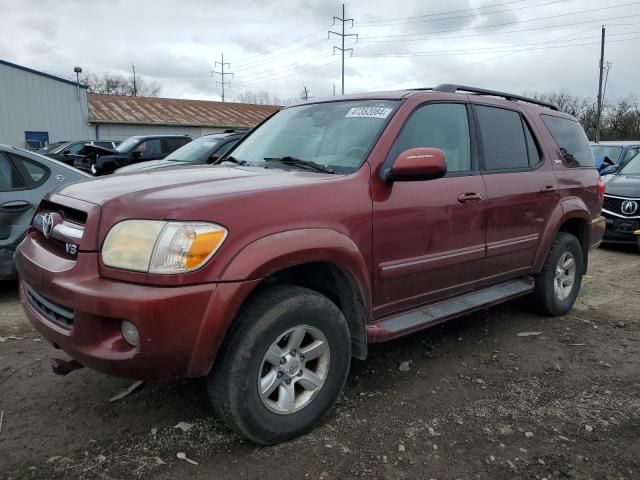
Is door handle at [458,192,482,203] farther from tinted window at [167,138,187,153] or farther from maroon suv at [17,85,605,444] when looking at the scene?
tinted window at [167,138,187,153]

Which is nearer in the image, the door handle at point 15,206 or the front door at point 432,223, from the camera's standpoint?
the front door at point 432,223

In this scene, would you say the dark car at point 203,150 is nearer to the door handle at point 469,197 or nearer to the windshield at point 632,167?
the door handle at point 469,197

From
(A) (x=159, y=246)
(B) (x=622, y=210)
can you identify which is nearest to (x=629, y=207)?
(B) (x=622, y=210)

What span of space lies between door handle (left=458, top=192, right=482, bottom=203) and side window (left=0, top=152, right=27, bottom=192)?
160 inches

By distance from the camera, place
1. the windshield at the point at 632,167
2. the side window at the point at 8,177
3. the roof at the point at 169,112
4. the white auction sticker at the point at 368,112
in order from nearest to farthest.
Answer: the white auction sticker at the point at 368,112 → the side window at the point at 8,177 → the windshield at the point at 632,167 → the roof at the point at 169,112

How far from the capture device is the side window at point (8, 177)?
506cm

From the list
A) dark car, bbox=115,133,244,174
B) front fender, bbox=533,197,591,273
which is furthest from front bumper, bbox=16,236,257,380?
dark car, bbox=115,133,244,174

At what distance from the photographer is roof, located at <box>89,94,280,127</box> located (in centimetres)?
3167

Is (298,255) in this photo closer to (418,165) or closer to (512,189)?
(418,165)

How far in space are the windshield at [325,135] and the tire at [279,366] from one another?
3.00ft

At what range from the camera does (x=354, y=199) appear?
297cm

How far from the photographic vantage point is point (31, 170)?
5250 millimetres

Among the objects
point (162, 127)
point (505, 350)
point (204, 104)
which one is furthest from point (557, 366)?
point (204, 104)

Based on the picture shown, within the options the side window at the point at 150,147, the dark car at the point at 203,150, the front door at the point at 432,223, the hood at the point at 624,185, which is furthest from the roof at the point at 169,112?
the front door at the point at 432,223
